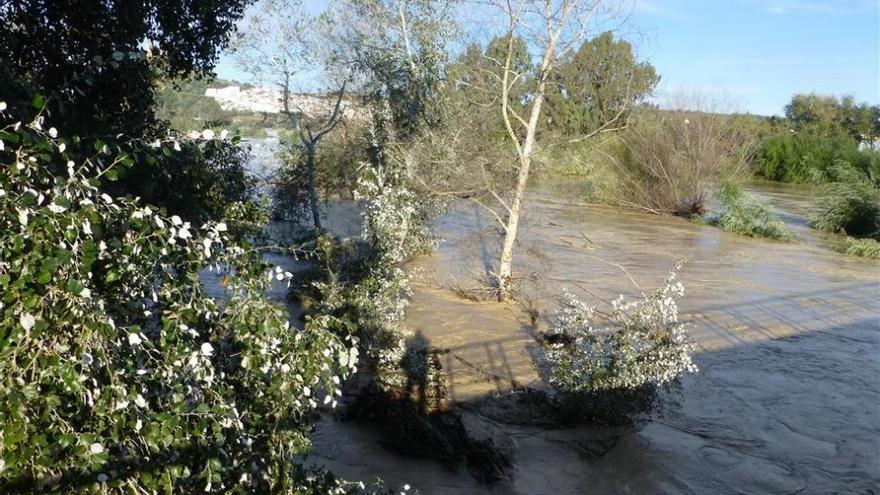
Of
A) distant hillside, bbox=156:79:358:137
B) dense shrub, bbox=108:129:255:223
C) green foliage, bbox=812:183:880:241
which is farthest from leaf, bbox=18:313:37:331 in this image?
green foliage, bbox=812:183:880:241

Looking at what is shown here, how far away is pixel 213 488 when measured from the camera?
2.49 meters

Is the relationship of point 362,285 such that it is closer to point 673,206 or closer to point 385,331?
point 385,331

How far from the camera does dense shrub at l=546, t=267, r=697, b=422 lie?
7195 mm

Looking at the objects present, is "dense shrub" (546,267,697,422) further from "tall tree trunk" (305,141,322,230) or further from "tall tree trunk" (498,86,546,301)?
"tall tree trunk" (305,141,322,230)

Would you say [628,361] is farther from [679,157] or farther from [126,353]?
[679,157]

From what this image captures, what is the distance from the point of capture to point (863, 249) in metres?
19.2

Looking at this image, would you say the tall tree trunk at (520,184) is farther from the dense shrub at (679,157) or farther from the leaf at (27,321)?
the dense shrub at (679,157)

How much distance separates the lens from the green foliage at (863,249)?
1906 centimetres

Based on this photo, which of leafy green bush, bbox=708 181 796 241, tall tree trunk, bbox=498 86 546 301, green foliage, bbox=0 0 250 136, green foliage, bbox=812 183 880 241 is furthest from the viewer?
green foliage, bbox=812 183 880 241

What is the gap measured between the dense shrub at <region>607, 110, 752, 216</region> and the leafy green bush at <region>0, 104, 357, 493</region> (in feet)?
73.9

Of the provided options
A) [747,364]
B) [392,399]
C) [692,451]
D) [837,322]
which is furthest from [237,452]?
[837,322]

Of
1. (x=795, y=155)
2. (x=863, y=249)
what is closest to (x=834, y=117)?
(x=795, y=155)

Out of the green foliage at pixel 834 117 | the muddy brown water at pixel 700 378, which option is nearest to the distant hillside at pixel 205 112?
the muddy brown water at pixel 700 378

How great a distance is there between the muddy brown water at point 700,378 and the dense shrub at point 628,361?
379 mm
